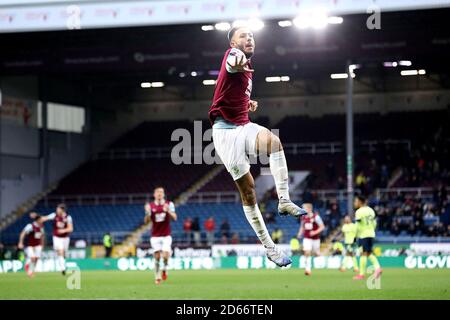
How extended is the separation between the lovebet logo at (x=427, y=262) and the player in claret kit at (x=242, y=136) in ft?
71.1

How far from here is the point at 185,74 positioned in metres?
41.2

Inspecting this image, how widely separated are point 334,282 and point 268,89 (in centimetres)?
2901

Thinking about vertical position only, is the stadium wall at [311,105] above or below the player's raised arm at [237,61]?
above

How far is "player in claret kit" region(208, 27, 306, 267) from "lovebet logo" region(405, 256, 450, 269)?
21668 millimetres

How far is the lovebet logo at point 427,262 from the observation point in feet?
97.8

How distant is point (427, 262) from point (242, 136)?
22312 mm

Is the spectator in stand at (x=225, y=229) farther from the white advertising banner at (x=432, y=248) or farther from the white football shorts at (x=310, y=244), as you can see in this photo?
the white football shorts at (x=310, y=244)

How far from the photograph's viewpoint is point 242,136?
9102mm

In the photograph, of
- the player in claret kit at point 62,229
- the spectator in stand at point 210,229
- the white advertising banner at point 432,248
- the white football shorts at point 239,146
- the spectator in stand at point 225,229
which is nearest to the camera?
the white football shorts at point 239,146

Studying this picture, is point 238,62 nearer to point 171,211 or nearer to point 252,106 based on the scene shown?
point 252,106

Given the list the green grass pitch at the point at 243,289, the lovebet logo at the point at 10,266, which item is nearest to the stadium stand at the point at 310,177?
the lovebet logo at the point at 10,266

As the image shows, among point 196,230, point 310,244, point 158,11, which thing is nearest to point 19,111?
point 196,230

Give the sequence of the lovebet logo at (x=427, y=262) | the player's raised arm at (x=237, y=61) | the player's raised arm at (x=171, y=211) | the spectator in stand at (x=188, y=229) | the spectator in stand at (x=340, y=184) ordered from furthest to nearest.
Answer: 1. the spectator in stand at (x=340, y=184)
2. the spectator in stand at (x=188, y=229)
3. the lovebet logo at (x=427, y=262)
4. the player's raised arm at (x=171, y=211)
5. the player's raised arm at (x=237, y=61)
